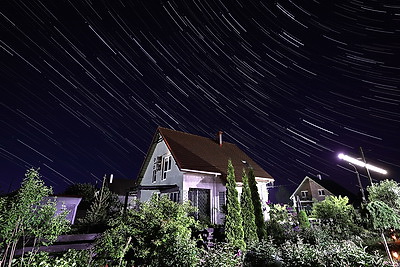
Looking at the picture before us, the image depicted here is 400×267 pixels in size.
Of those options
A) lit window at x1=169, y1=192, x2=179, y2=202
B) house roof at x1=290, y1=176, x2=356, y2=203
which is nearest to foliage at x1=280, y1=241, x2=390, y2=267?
lit window at x1=169, y1=192, x2=179, y2=202

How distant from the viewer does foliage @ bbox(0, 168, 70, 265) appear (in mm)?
4355

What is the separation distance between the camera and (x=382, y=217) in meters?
7.24

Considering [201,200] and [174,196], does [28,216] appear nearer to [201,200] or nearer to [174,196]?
[174,196]

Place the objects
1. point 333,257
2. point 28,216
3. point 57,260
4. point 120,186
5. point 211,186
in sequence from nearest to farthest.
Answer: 1. point 28,216
2. point 57,260
3. point 333,257
4. point 211,186
5. point 120,186

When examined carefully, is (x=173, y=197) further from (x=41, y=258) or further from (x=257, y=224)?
(x=41, y=258)

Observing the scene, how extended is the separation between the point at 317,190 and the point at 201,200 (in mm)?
29995

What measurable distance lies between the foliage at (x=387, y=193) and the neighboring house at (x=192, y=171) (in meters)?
8.53

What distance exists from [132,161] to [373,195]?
3624 centimetres

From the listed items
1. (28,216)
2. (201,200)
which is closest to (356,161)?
(201,200)

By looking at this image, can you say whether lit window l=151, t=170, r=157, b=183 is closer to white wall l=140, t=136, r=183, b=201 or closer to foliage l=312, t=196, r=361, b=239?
white wall l=140, t=136, r=183, b=201

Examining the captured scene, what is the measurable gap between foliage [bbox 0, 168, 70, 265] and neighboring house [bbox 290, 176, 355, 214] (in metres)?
37.8

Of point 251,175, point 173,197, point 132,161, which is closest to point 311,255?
point 251,175

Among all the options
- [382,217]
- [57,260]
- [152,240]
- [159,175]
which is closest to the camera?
[57,260]

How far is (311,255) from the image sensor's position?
20.7ft
